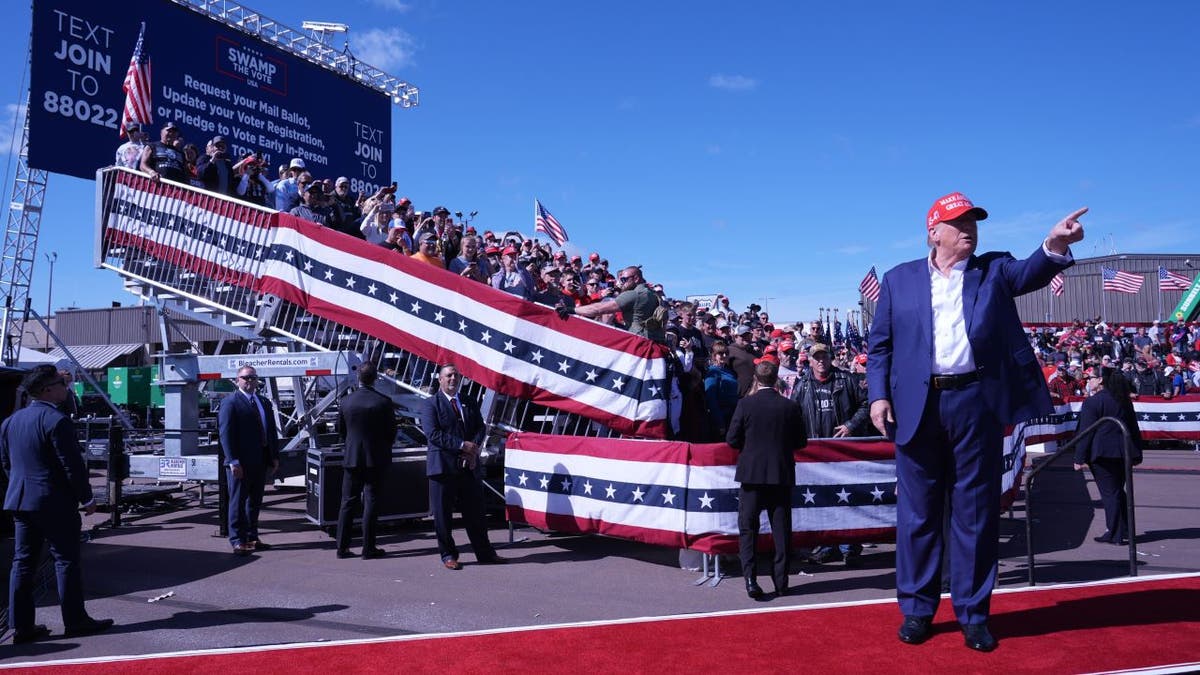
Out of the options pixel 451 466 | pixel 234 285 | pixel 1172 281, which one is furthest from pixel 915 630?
pixel 1172 281

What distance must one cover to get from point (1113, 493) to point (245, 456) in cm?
904

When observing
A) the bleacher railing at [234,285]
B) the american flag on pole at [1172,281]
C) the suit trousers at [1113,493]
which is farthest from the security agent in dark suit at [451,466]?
the american flag on pole at [1172,281]

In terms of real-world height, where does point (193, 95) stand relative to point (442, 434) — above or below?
above

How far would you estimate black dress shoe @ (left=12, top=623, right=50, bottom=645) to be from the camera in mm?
5703

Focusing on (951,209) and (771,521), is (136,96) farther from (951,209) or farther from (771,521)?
(951,209)

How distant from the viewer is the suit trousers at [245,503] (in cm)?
880

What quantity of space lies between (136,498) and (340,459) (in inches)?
162

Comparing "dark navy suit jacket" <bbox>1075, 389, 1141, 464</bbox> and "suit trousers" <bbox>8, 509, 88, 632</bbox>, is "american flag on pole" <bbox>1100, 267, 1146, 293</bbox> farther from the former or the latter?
"suit trousers" <bbox>8, 509, 88, 632</bbox>

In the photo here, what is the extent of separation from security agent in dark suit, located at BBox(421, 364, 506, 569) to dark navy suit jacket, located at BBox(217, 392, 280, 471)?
6.77 feet

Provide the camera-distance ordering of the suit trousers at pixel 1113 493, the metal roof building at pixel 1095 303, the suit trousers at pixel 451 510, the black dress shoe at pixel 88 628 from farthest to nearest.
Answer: the metal roof building at pixel 1095 303
the suit trousers at pixel 1113 493
the suit trousers at pixel 451 510
the black dress shoe at pixel 88 628

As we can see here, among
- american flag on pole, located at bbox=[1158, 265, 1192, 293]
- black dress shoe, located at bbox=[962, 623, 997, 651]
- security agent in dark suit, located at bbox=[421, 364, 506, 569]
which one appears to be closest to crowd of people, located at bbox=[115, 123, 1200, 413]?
security agent in dark suit, located at bbox=[421, 364, 506, 569]

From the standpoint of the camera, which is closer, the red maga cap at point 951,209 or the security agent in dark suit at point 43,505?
the red maga cap at point 951,209

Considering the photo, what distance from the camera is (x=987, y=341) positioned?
14.0 feet

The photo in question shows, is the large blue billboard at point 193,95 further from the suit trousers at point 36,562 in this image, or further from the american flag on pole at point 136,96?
the suit trousers at point 36,562
